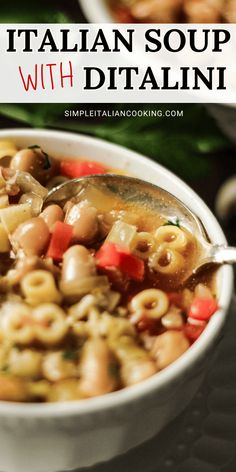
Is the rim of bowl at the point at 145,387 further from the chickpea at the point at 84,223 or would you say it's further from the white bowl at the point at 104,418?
→ the chickpea at the point at 84,223

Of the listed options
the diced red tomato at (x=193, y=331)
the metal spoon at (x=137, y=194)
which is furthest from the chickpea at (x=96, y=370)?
the metal spoon at (x=137, y=194)

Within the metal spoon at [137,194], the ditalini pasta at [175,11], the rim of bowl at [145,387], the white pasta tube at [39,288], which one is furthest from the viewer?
the ditalini pasta at [175,11]

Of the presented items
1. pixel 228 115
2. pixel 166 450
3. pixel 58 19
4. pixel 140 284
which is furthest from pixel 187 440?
pixel 58 19

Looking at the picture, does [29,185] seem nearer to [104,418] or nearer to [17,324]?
[17,324]

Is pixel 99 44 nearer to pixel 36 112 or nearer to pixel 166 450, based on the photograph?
pixel 36 112

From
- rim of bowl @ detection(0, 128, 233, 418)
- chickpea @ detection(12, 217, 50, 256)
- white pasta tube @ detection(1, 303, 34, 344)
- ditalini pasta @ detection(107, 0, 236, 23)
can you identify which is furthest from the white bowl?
ditalini pasta @ detection(107, 0, 236, 23)

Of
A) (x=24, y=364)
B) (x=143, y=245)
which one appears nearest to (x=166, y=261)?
(x=143, y=245)

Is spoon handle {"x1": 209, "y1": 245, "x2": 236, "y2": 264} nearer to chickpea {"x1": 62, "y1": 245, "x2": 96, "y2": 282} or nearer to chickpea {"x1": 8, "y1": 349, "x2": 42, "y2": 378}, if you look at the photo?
chickpea {"x1": 62, "y1": 245, "x2": 96, "y2": 282}
